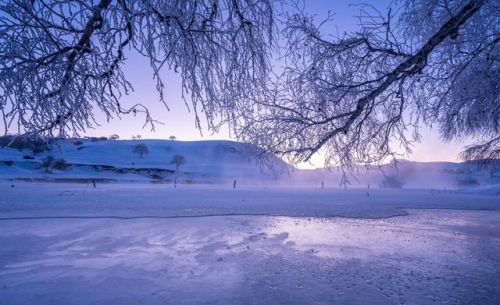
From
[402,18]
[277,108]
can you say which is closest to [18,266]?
[277,108]

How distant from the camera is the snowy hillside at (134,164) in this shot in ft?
189

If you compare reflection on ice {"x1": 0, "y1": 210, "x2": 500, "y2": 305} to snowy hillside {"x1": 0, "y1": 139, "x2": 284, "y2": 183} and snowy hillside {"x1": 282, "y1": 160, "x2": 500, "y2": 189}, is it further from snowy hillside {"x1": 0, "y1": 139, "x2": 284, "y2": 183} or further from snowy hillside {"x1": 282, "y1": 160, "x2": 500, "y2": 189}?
snowy hillside {"x1": 282, "y1": 160, "x2": 500, "y2": 189}

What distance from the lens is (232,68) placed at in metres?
2.94

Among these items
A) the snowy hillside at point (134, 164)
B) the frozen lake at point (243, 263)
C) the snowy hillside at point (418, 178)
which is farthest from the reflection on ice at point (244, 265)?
the snowy hillside at point (418, 178)

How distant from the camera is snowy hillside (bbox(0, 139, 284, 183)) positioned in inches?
2268

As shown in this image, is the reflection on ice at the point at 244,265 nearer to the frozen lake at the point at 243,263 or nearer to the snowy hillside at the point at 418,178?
the frozen lake at the point at 243,263

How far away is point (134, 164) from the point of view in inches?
3182

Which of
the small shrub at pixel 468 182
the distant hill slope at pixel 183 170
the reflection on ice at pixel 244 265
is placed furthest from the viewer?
the small shrub at pixel 468 182

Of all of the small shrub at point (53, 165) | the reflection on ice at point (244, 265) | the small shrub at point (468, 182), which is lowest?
the reflection on ice at point (244, 265)

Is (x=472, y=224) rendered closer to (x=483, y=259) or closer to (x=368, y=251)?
(x=483, y=259)

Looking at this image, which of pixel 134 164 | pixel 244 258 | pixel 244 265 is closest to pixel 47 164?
pixel 134 164

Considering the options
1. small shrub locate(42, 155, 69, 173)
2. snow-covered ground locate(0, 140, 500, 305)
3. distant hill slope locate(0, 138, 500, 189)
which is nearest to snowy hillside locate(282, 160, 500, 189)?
distant hill slope locate(0, 138, 500, 189)

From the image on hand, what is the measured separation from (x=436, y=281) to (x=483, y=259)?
6.77ft

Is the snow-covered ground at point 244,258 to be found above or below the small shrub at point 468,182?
below
